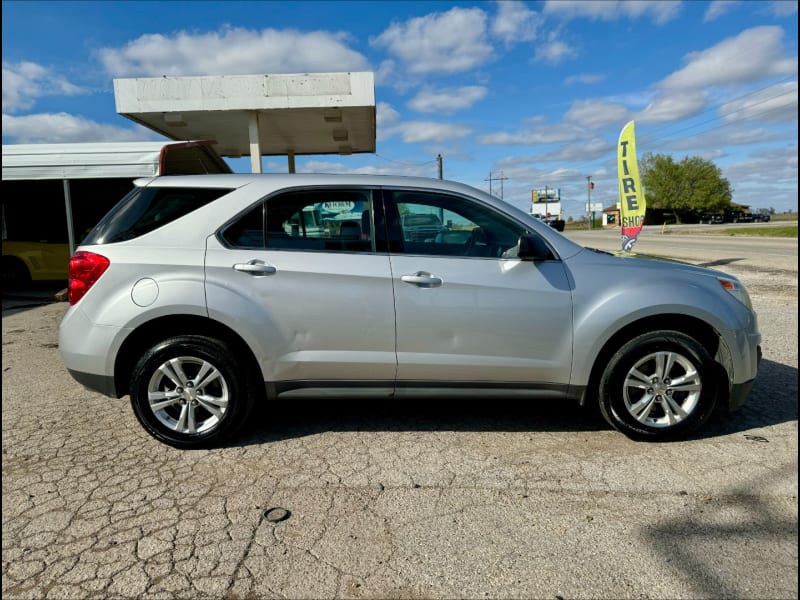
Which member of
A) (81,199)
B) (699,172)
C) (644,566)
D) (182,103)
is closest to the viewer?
(644,566)

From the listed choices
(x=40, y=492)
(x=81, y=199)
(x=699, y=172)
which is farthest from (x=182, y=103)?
(x=699, y=172)

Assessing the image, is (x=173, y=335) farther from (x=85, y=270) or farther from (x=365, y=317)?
(x=365, y=317)

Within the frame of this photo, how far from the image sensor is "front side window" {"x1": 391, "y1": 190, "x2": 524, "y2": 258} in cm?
337

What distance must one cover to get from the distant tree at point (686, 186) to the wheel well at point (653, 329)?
3173 inches

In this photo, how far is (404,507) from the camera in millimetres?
2656

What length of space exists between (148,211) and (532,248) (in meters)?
2.59

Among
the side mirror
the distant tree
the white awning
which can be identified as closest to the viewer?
the side mirror

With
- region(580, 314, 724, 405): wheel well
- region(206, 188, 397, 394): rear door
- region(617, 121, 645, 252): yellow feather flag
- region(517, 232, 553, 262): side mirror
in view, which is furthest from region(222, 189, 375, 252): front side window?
region(617, 121, 645, 252): yellow feather flag

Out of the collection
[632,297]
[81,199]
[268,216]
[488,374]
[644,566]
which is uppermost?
[81,199]

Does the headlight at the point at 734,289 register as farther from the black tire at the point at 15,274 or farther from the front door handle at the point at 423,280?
the black tire at the point at 15,274

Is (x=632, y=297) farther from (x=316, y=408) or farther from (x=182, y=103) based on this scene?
(x=182, y=103)

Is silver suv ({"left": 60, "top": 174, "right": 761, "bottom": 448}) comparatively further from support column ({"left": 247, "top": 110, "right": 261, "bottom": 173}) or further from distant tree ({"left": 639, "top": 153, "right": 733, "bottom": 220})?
distant tree ({"left": 639, "top": 153, "right": 733, "bottom": 220})

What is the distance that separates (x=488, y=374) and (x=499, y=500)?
844 mm

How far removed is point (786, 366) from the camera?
5.05 m
